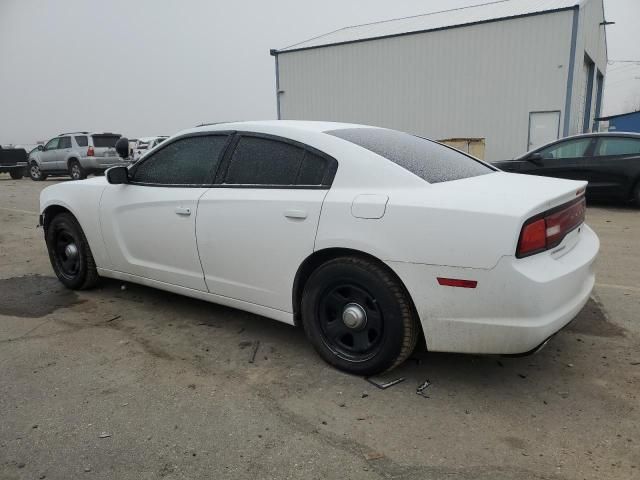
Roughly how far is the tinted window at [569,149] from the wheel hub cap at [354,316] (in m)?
8.01

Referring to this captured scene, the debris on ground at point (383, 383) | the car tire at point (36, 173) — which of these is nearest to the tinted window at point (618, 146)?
the debris on ground at point (383, 383)

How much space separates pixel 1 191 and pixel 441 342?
1630 centimetres

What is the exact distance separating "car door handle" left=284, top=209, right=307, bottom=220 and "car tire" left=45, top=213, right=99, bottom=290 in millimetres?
2348

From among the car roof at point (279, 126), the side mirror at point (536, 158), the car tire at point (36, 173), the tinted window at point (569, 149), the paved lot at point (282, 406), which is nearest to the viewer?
the paved lot at point (282, 406)

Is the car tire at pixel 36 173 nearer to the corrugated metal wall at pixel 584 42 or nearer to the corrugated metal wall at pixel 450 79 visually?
the corrugated metal wall at pixel 450 79

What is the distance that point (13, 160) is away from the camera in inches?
806

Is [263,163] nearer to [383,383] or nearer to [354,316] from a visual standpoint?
[354,316]

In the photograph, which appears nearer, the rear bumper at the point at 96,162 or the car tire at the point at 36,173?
the rear bumper at the point at 96,162

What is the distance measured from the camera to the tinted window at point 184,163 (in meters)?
3.68

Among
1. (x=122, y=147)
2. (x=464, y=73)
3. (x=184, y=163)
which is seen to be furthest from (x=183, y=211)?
(x=464, y=73)

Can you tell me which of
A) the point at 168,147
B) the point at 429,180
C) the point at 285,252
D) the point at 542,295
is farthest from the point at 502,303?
the point at 168,147

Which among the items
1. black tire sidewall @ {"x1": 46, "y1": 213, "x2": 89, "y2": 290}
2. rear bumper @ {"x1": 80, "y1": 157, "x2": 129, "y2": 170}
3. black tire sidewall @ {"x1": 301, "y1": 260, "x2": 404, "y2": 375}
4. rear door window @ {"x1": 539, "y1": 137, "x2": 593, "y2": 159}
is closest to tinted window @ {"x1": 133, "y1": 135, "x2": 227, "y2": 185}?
black tire sidewall @ {"x1": 46, "y1": 213, "x2": 89, "y2": 290}

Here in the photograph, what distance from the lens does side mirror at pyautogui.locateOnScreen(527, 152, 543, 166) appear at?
377 inches

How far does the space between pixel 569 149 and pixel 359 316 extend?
8104mm
